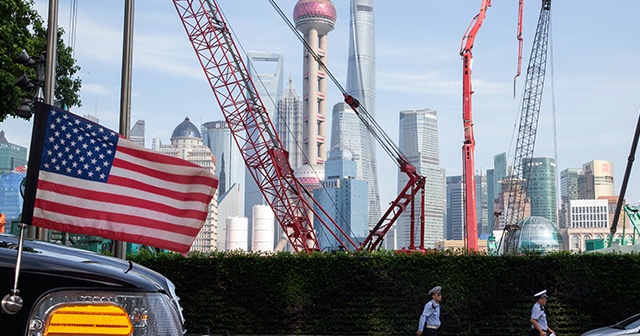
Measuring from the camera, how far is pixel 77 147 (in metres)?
4.11

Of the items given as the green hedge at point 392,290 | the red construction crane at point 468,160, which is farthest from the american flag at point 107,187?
the red construction crane at point 468,160

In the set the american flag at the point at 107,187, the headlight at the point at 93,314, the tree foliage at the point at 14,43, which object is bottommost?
the headlight at the point at 93,314

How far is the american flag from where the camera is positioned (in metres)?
3.85

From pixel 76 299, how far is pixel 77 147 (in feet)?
6.32

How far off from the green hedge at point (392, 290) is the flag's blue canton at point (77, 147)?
19.7 m

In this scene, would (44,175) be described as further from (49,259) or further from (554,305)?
(554,305)

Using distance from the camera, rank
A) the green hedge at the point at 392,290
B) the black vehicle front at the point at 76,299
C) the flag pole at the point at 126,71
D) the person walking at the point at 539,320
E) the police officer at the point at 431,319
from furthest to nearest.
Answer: the green hedge at the point at 392,290
the person walking at the point at 539,320
the police officer at the point at 431,319
the flag pole at the point at 126,71
the black vehicle front at the point at 76,299

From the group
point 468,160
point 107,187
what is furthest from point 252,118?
point 107,187

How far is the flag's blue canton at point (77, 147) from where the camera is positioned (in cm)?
389

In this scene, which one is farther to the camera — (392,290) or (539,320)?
(392,290)

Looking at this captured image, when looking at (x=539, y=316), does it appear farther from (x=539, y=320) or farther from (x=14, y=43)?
(x=14, y=43)

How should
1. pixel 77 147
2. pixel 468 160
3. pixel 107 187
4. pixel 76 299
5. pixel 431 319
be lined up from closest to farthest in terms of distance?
pixel 76 299 < pixel 77 147 < pixel 107 187 < pixel 431 319 < pixel 468 160

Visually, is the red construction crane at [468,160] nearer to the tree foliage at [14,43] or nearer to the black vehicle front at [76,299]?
the tree foliage at [14,43]

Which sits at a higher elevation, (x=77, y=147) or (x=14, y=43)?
(x=14, y=43)
